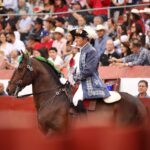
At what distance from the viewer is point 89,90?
8.88 metres

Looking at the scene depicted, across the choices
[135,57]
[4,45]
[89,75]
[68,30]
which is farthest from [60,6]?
[89,75]

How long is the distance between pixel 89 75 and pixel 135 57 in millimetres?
2630

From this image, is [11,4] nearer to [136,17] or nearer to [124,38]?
[136,17]

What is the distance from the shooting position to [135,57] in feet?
37.3

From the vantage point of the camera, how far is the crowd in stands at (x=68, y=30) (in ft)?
38.1

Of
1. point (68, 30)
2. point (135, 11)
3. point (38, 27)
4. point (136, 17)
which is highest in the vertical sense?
point (135, 11)

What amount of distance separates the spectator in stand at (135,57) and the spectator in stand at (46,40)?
1810 mm

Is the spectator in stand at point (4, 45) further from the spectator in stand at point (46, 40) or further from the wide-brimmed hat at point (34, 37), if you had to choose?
the spectator in stand at point (46, 40)

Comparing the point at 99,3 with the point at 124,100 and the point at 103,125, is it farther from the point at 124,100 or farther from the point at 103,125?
the point at 103,125

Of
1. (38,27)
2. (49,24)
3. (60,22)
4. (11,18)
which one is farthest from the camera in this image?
(11,18)

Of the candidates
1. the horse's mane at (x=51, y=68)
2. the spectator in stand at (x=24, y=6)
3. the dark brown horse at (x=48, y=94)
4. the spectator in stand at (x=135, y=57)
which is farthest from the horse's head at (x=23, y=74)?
the spectator in stand at (x=24, y=6)

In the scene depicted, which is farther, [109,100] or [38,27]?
[38,27]

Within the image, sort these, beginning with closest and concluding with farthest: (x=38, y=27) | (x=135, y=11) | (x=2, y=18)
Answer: (x=135, y=11) → (x=38, y=27) → (x=2, y=18)

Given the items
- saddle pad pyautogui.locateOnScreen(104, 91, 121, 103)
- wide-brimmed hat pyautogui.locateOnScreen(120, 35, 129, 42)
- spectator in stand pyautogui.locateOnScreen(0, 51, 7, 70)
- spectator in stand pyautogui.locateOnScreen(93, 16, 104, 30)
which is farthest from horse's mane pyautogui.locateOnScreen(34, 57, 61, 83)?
spectator in stand pyautogui.locateOnScreen(93, 16, 104, 30)
